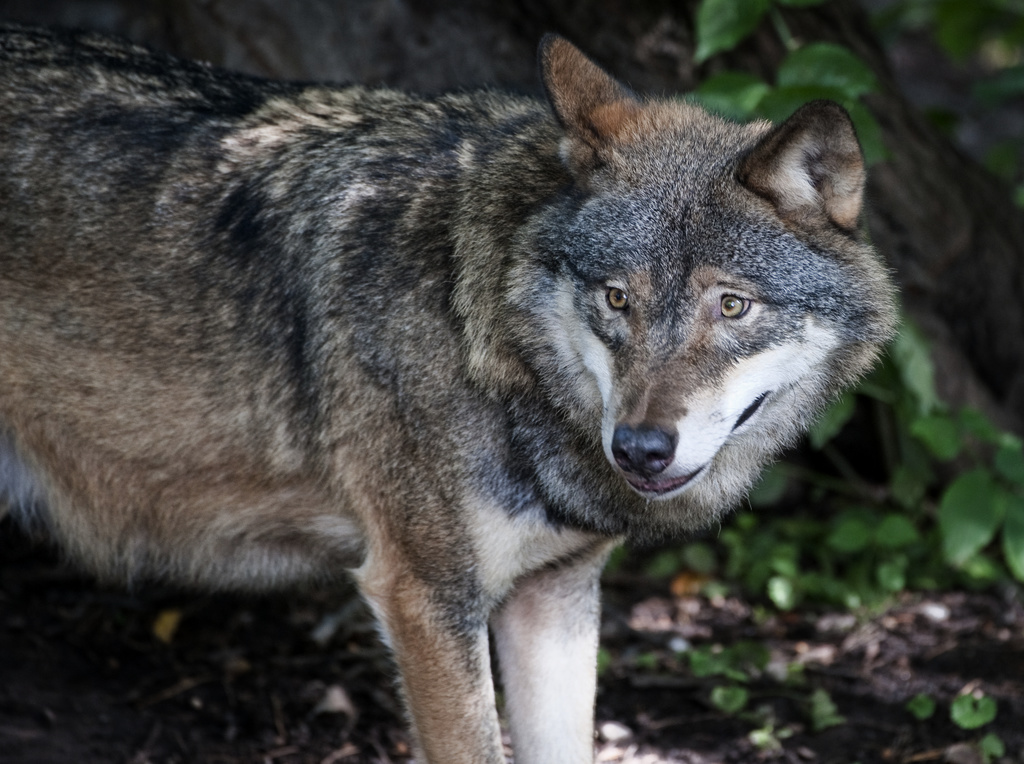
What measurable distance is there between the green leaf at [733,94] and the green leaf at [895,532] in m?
2.14

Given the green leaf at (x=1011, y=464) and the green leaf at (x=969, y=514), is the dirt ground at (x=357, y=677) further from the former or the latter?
the green leaf at (x=1011, y=464)

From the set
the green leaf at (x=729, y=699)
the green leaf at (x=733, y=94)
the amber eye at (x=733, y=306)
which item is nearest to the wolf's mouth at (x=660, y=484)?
the amber eye at (x=733, y=306)

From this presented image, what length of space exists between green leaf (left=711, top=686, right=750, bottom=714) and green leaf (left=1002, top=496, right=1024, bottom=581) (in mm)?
1276

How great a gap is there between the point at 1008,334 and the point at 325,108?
410 centimetres

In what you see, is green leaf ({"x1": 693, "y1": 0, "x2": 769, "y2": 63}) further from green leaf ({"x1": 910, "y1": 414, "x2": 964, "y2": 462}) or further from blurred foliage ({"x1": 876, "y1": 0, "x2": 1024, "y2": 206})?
blurred foliage ({"x1": 876, "y1": 0, "x2": 1024, "y2": 206})

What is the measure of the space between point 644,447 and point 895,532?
2.93 meters

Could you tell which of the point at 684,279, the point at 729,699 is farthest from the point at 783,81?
the point at 729,699

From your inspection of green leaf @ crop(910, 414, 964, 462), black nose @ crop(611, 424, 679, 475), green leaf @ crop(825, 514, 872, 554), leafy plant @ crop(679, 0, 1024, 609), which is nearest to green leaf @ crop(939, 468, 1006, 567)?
leafy plant @ crop(679, 0, 1024, 609)

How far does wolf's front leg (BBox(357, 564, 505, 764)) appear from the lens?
11.3 feet

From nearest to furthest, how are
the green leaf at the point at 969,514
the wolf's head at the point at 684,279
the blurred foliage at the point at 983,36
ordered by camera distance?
1. the wolf's head at the point at 684,279
2. the green leaf at the point at 969,514
3. the blurred foliage at the point at 983,36

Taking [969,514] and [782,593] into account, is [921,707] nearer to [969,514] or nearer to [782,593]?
[969,514]

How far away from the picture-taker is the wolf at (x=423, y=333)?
311cm

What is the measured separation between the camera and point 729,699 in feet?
15.5

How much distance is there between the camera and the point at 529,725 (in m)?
3.94
